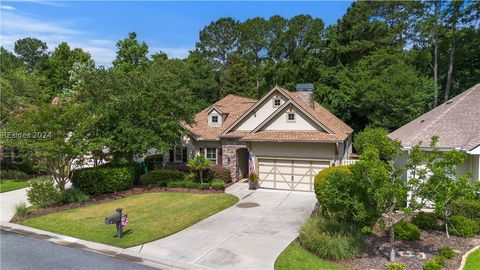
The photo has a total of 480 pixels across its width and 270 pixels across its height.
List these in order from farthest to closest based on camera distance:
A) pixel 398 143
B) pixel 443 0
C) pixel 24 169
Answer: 1. pixel 443 0
2. pixel 24 169
3. pixel 398 143

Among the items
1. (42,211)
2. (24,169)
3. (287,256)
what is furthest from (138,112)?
(287,256)

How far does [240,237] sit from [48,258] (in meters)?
6.76

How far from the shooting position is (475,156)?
601 inches

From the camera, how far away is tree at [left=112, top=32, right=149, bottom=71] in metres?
50.8

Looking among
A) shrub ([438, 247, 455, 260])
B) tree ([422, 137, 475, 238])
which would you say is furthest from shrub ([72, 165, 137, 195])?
shrub ([438, 247, 455, 260])

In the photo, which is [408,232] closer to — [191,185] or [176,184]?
[191,185]

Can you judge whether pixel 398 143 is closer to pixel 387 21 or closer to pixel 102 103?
pixel 102 103

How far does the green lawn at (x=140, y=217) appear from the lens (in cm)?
1353

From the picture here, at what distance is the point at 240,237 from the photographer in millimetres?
13141

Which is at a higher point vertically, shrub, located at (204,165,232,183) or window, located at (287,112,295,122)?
window, located at (287,112,295,122)

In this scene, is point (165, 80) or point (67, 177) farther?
point (165, 80)

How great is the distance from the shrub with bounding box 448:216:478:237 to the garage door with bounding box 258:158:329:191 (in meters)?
9.17

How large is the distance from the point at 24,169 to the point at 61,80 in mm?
33144

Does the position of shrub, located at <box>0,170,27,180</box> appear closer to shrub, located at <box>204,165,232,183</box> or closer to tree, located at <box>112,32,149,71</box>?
shrub, located at <box>204,165,232,183</box>
